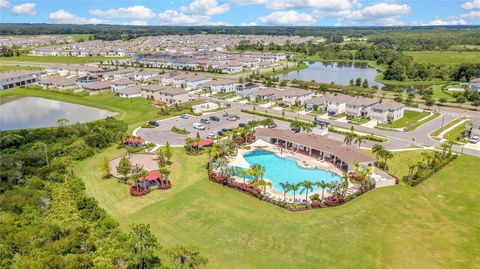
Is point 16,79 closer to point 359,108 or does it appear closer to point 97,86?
point 97,86

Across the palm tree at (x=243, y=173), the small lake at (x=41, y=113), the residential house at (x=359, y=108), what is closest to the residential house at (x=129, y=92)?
the small lake at (x=41, y=113)

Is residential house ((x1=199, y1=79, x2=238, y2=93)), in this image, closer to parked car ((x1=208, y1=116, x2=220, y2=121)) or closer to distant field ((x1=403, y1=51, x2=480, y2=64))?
parked car ((x1=208, y1=116, x2=220, y2=121))

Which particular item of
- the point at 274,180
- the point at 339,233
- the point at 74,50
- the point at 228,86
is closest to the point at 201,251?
the point at 339,233

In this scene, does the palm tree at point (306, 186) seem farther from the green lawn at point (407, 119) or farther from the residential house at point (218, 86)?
the residential house at point (218, 86)

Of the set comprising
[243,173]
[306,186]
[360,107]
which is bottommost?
[243,173]

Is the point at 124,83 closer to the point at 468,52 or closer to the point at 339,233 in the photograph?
the point at 339,233

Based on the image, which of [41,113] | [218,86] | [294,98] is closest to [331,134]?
[294,98]
